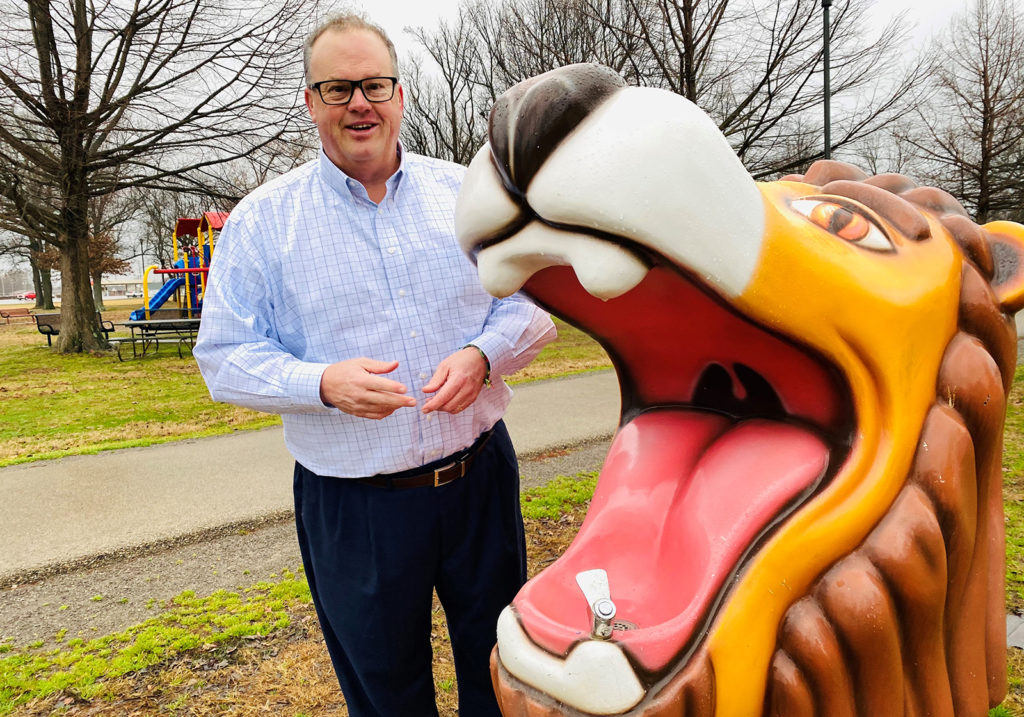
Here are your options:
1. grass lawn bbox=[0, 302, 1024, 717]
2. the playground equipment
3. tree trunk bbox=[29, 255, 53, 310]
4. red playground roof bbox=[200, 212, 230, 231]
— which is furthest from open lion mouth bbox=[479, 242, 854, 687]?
tree trunk bbox=[29, 255, 53, 310]

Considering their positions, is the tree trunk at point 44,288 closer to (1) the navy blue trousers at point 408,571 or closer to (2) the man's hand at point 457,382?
(1) the navy blue trousers at point 408,571

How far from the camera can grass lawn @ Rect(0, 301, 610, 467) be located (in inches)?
269

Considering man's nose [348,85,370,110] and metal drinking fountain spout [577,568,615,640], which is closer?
metal drinking fountain spout [577,568,615,640]

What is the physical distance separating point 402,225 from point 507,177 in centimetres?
106

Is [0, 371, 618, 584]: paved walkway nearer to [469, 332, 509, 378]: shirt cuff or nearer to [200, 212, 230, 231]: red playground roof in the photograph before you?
[469, 332, 509, 378]: shirt cuff

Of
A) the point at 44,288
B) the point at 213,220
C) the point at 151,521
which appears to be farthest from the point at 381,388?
the point at 44,288

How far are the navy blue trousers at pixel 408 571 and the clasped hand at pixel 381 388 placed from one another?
326 mm

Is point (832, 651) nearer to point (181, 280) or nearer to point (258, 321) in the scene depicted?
point (258, 321)

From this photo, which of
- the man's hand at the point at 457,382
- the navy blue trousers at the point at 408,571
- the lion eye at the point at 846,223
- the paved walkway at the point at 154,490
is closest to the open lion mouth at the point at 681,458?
the lion eye at the point at 846,223

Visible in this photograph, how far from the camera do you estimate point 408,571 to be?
73.0 inches

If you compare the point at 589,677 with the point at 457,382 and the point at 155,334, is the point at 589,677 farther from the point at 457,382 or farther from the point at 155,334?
the point at 155,334

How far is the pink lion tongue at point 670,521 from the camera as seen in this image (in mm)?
900

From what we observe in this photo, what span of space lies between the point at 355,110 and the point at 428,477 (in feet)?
3.06

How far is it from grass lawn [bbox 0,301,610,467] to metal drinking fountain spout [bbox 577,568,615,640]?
6539 mm
